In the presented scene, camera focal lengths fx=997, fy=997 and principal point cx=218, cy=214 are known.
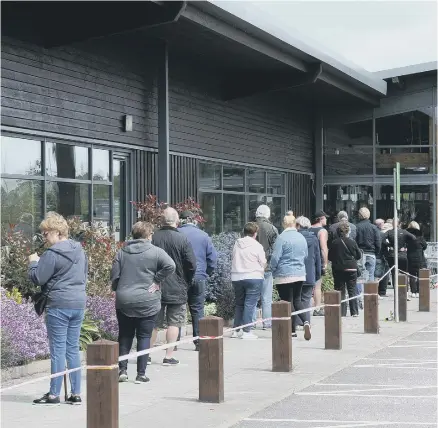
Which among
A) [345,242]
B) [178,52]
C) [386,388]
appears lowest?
[386,388]

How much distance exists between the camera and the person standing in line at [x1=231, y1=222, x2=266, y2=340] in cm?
1420

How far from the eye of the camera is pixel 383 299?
22.3 metres

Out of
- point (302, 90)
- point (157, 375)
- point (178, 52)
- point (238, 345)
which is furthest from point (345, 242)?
point (302, 90)

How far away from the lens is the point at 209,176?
73.2 ft

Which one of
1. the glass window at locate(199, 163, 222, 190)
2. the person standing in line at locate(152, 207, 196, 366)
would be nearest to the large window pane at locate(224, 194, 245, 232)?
the glass window at locate(199, 163, 222, 190)

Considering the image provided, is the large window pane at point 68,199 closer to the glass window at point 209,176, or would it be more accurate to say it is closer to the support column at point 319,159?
the glass window at point 209,176

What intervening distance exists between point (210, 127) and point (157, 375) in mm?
11364

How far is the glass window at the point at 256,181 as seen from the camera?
81.1 ft

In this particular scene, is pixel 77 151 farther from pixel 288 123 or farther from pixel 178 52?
pixel 288 123

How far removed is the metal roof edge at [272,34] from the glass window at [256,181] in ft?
10.7

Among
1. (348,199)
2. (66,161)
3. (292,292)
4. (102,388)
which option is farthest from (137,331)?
(348,199)

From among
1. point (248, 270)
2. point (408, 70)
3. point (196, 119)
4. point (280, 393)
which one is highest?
point (408, 70)

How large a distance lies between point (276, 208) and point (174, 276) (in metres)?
14.9

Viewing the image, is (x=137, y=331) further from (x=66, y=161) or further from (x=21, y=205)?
(x=66, y=161)
